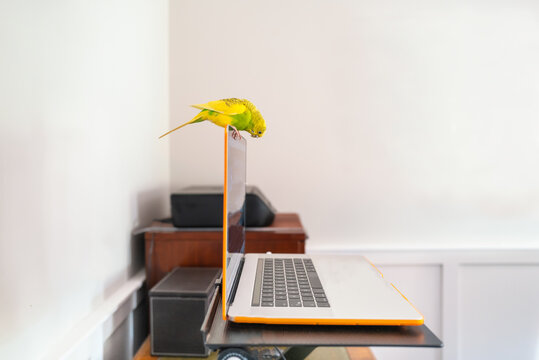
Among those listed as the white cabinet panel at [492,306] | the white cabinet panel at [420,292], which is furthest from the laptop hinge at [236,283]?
the white cabinet panel at [492,306]

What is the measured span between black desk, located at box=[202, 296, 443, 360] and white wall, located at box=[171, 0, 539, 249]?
1.07m

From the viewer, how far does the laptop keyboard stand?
618mm

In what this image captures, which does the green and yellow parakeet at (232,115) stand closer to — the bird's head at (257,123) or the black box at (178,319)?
the bird's head at (257,123)

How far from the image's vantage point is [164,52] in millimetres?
1548

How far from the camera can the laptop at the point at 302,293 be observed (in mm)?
559

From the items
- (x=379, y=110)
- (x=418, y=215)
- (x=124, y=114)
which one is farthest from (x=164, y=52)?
(x=418, y=215)

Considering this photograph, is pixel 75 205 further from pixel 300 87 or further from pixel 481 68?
pixel 481 68

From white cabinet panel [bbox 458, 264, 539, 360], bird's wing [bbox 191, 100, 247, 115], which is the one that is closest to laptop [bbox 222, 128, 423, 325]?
bird's wing [bbox 191, 100, 247, 115]

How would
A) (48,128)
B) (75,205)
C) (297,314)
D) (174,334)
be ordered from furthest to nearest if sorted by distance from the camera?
(174,334) < (75,205) < (48,128) < (297,314)

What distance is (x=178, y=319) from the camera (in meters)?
1.02

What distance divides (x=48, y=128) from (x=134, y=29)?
0.60 meters

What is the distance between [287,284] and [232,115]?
379 mm

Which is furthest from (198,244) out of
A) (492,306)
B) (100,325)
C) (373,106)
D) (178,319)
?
(492,306)

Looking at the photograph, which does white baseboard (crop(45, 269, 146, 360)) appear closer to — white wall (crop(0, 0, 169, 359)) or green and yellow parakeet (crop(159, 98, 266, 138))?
white wall (crop(0, 0, 169, 359))
